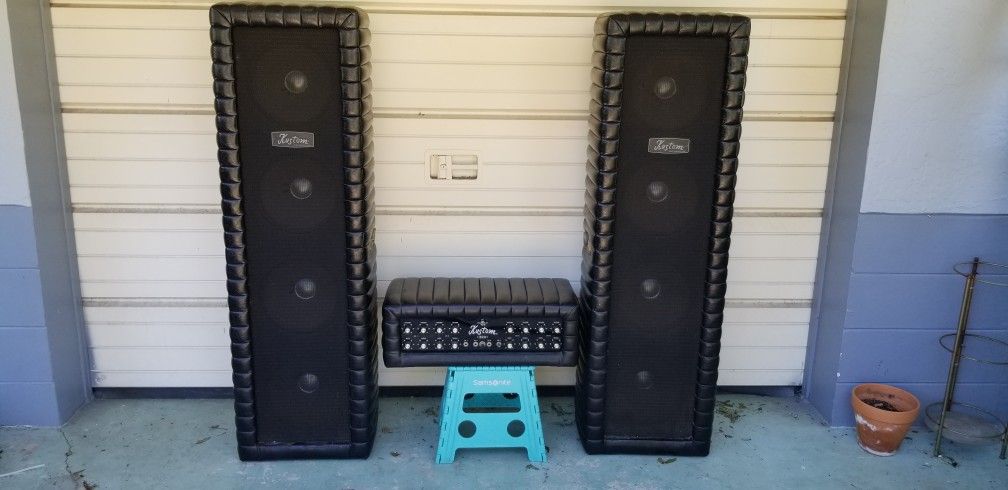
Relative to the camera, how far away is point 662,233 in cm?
245

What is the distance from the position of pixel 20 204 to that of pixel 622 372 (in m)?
2.27

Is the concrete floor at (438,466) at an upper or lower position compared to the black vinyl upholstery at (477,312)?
lower

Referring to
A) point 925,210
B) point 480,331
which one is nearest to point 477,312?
point 480,331

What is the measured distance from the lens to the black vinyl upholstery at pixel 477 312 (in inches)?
99.9

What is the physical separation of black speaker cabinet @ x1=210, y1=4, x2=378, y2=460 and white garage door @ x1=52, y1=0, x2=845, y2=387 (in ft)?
1.46

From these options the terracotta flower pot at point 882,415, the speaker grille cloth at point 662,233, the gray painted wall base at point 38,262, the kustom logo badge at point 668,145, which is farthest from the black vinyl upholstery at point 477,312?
the gray painted wall base at point 38,262

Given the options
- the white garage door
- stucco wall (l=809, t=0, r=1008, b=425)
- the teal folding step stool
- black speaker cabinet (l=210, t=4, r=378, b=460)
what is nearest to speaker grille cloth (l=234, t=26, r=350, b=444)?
black speaker cabinet (l=210, t=4, r=378, b=460)

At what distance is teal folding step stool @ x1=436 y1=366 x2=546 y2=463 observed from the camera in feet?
8.55

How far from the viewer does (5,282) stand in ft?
8.79

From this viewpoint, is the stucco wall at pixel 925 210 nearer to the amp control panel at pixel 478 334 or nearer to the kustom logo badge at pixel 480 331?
the amp control panel at pixel 478 334

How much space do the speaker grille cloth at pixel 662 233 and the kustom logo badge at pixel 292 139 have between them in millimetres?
1014

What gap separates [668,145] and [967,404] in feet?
5.69

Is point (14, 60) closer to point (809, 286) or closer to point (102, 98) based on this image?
point (102, 98)

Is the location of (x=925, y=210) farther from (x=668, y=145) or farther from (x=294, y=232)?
(x=294, y=232)
